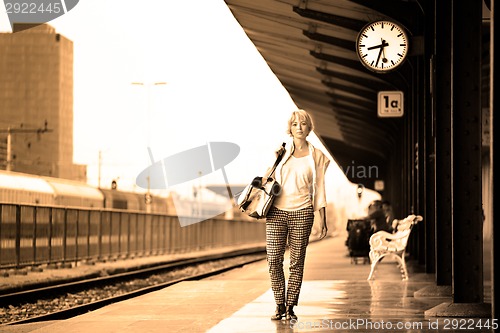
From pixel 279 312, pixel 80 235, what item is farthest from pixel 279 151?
pixel 80 235

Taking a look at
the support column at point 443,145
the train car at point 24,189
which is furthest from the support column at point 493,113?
the train car at point 24,189

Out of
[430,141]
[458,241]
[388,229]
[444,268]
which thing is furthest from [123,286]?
[458,241]

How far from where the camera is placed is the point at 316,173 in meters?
7.94

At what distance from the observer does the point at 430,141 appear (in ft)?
44.3

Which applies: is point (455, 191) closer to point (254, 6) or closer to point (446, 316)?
point (446, 316)

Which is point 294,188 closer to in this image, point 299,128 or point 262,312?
point 299,128

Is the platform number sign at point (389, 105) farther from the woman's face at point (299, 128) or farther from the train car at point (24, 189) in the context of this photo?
the train car at point (24, 189)

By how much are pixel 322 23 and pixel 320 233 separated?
1045 cm

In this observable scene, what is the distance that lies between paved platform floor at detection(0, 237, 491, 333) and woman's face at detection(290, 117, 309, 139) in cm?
149

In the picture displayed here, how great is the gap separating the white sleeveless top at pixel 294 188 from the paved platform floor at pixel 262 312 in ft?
3.09

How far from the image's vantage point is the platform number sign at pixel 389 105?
1825cm

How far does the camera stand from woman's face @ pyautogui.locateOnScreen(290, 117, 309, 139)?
7898 mm

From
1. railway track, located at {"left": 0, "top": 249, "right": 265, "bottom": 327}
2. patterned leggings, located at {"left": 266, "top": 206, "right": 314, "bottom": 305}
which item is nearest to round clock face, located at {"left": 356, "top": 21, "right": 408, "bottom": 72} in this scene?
railway track, located at {"left": 0, "top": 249, "right": 265, "bottom": 327}
